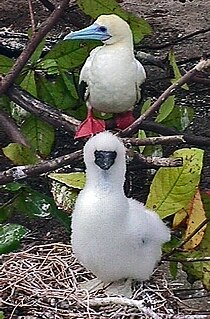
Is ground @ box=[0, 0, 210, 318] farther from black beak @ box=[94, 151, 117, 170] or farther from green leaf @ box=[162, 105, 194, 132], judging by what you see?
black beak @ box=[94, 151, 117, 170]

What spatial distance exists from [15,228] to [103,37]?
97 cm

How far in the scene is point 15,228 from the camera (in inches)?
92.2

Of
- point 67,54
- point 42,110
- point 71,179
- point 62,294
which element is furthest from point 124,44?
point 62,294

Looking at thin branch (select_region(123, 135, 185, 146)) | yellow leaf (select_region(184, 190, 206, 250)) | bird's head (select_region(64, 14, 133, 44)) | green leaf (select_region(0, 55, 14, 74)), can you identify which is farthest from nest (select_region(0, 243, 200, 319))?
bird's head (select_region(64, 14, 133, 44))

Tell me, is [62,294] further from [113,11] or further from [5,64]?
[113,11]

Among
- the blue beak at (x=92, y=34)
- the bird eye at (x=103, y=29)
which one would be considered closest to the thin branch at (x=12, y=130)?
the blue beak at (x=92, y=34)

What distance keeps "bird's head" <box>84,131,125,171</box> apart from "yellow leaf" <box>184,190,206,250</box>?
13.1 inches

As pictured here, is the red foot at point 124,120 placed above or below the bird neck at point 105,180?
below

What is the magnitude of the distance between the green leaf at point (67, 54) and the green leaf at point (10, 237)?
671mm

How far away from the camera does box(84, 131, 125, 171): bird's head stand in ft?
7.07

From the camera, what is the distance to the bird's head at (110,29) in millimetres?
2992

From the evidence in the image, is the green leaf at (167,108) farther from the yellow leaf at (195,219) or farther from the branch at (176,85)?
the branch at (176,85)

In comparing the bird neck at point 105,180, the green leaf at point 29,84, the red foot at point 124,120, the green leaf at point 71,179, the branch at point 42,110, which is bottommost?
the red foot at point 124,120

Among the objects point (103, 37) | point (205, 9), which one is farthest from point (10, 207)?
point (205, 9)
